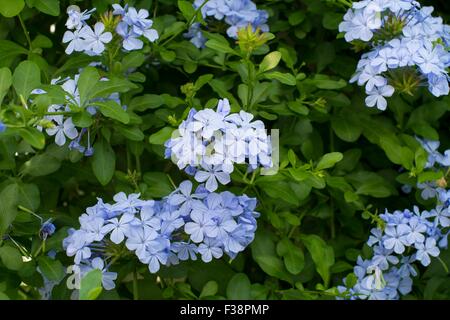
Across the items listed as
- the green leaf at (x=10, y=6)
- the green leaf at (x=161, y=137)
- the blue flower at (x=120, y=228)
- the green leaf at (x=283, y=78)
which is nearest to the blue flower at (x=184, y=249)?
the blue flower at (x=120, y=228)

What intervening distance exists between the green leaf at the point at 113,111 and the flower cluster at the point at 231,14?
45cm

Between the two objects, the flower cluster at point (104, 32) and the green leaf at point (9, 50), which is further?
the green leaf at point (9, 50)

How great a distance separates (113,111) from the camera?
1986 millimetres

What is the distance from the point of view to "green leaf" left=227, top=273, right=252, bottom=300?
86.0 inches

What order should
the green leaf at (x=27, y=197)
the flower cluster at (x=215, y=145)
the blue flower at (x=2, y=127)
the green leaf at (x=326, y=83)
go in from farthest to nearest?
1. the green leaf at (x=326, y=83)
2. the green leaf at (x=27, y=197)
3. the flower cluster at (x=215, y=145)
4. the blue flower at (x=2, y=127)

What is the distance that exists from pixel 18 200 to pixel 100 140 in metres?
0.26

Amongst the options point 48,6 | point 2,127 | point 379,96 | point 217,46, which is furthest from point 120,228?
point 379,96

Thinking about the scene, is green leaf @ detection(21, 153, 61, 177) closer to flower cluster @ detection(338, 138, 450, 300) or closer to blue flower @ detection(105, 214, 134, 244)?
blue flower @ detection(105, 214, 134, 244)

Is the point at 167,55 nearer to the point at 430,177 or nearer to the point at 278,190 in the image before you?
the point at 278,190

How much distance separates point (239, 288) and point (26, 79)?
0.74m

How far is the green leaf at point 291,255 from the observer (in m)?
2.24

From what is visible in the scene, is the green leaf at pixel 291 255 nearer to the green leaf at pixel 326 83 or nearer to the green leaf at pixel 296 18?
the green leaf at pixel 326 83
